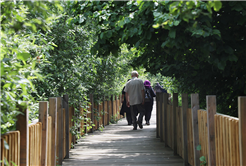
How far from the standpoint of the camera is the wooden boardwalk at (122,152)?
253 inches

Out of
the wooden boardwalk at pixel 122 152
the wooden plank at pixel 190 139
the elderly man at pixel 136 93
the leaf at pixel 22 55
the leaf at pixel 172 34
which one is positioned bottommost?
the wooden boardwalk at pixel 122 152

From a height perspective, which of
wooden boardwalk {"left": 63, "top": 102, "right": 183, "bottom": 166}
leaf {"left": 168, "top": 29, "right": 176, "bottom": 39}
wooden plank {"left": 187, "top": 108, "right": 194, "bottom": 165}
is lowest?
wooden boardwalk {"left": 63, "top": 102, "right": 183, "bottom": 166}

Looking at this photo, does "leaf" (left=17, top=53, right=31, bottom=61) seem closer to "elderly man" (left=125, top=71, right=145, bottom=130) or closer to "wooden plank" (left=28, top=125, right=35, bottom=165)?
"wooden plank" (left=28, top=125, right=35, bottom=165)

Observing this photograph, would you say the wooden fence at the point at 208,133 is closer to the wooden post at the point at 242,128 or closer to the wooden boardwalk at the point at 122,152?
the wooden post at the point at 242,128

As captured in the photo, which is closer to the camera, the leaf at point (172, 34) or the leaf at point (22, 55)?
the leaf at point (22, 55)

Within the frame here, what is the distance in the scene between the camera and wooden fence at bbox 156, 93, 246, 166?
3369 millimetres

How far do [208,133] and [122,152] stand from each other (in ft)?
11.3

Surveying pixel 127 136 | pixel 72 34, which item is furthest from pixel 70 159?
pixel 127 136

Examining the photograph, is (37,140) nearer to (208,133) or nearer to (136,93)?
(208,133)

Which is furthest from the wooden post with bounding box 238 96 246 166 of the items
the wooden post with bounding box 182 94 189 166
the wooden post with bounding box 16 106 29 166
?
the wooden post with bounding box 182 94 189 166

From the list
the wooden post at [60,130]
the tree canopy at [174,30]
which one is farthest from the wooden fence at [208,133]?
the wooden post at [60,130]

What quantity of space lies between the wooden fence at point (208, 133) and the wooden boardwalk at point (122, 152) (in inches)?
16.5

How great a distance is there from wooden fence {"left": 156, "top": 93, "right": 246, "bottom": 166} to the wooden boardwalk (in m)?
0.42

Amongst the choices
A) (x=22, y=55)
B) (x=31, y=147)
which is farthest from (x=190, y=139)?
(x=22, y=55)
